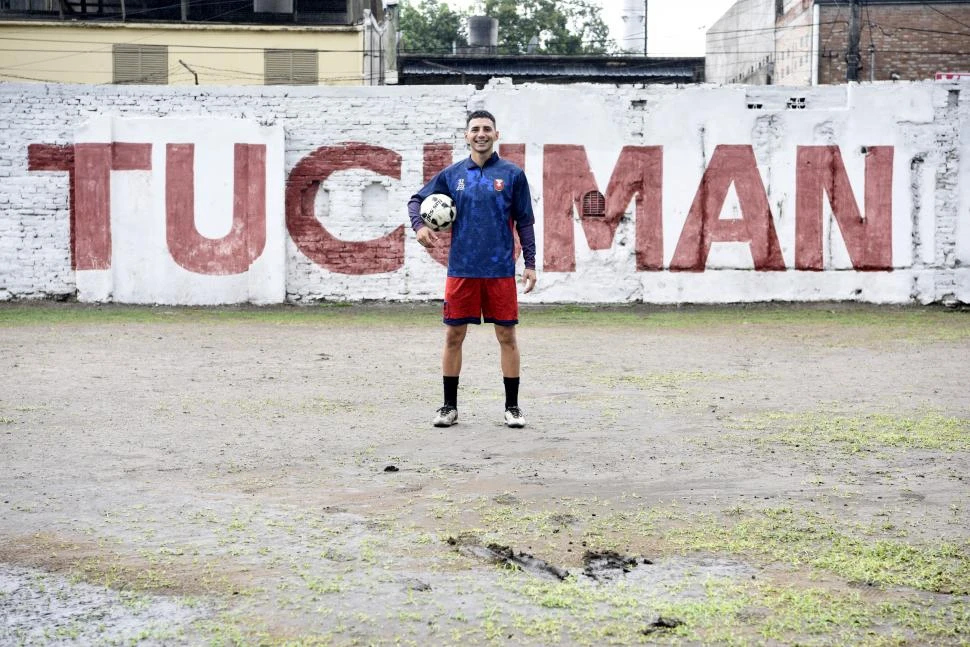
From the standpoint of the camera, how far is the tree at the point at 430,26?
51.2 m

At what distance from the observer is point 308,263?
1658 cm

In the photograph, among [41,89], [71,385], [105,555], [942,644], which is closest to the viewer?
[942,644]

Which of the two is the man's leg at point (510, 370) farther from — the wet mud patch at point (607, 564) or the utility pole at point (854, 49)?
the utility pole at point (854, 49)

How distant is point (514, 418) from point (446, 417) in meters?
0.41

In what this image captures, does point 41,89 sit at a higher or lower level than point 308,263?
higher

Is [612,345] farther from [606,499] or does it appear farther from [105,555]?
[105,555]

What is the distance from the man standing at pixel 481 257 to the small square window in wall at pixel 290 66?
2307 centimetres

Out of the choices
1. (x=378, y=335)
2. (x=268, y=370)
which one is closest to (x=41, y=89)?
(x=378, y=335)

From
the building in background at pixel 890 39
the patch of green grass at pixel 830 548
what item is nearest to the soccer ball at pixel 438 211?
the patch of green grass at pixel 830 548

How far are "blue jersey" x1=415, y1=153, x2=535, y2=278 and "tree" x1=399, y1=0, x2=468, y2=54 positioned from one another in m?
44.7

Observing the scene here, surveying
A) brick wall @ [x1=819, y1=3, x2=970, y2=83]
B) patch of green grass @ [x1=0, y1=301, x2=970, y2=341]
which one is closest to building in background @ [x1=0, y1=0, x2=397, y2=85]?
brick wall @ [x1=819, y1=3, x2=970, y2=83]

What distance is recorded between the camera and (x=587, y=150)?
16.5 meters

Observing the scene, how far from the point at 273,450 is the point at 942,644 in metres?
3.74

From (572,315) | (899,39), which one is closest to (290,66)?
(572,315)
